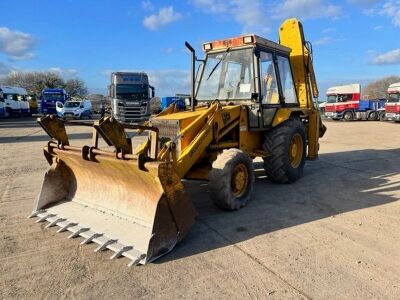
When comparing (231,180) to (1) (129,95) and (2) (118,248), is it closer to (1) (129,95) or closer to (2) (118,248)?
(2) (118,248)

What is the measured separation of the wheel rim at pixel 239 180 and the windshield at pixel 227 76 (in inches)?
63.2

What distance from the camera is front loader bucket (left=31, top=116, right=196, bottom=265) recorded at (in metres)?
4.47

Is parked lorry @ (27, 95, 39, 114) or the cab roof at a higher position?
the cab roof

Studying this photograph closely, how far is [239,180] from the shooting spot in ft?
20.2

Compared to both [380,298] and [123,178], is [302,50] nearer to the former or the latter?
[123,178]

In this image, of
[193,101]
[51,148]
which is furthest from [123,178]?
[193,101]

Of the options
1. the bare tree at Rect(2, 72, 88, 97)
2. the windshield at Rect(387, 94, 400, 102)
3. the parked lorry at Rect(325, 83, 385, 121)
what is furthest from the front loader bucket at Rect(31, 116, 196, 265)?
the bare tree at Rect(2, 72, 88, 97)

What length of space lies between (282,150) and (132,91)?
57.4 ft

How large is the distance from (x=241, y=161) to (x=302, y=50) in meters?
4.17

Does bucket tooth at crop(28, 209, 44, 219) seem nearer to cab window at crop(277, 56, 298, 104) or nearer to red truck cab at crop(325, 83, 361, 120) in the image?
cab window at crop(277, 56, 298, 104)

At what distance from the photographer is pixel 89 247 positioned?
15.5 feet

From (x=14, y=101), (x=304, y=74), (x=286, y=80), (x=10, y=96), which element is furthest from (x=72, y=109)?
(x=286, y=80)

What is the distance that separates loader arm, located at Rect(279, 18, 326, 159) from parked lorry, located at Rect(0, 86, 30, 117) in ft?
109

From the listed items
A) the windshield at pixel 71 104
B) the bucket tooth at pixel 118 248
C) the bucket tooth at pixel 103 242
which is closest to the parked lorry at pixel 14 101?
the windshield at pixel 71 104
